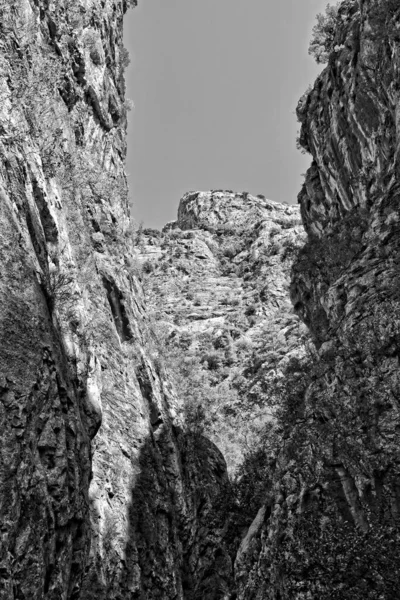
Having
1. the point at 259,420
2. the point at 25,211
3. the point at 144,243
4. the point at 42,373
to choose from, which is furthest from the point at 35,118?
the point at 144,243

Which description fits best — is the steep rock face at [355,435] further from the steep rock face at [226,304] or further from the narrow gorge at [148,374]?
the steep rock face at [226,304]

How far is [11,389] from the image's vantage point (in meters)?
8.88

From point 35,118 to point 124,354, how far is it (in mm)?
9938

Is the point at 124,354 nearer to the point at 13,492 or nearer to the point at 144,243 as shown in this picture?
the point at 13,492

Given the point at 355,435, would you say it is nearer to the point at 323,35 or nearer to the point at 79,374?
the point at 79,374

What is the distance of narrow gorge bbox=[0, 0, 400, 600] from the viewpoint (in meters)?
10.1

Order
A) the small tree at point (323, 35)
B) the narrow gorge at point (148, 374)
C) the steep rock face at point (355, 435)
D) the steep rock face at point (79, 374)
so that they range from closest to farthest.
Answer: the steep rock face at point (79, 374) < the narrow gorge at point (148, 374) < the steep rock face at point (355, 435) < the small tree at point (323, 35)

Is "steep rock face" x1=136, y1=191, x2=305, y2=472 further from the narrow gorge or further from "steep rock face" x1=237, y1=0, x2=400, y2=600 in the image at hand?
"steep rock face" x1=237, y1=0, x2=400, y2=600

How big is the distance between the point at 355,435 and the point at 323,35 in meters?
31.7

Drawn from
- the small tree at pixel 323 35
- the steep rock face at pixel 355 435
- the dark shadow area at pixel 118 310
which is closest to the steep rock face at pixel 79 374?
the dark shadow area at pixel 118 310

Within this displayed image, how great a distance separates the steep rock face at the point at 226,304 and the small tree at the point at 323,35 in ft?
47.8

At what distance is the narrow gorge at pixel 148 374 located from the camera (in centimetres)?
1012

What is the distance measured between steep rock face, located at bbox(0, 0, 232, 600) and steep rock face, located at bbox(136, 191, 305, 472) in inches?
281

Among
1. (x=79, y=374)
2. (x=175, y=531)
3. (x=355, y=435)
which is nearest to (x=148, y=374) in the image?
(x=175, y=531)
